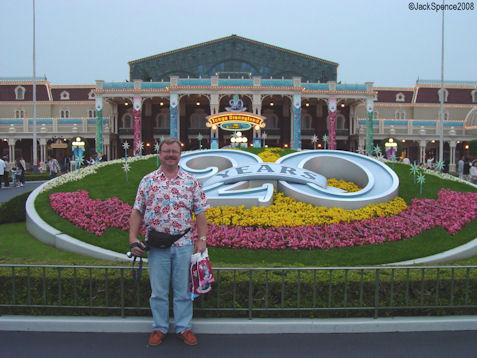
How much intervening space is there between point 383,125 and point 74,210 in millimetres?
38567

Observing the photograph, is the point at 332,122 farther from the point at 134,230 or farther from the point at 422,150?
the point at 134,230

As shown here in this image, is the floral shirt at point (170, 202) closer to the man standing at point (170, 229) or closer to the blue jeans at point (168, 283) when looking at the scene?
the man standing at point (170, 229)

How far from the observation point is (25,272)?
541 centimetres

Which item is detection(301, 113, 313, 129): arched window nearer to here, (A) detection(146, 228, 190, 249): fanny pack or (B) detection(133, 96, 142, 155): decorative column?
(B) detection(133, 96, 142, 155): decorative column

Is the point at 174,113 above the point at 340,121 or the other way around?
the other way around

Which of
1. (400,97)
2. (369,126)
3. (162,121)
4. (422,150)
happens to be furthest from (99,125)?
(400,97)

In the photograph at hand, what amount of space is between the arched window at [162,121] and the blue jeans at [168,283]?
42365mm

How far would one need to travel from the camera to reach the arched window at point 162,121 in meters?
45.8

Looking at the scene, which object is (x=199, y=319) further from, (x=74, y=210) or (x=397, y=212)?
(x=397, y=212)

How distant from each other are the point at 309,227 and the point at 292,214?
0.82 metres

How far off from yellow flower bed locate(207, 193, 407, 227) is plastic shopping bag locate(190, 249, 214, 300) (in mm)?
5474

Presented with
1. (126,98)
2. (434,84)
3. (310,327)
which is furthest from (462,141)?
(310,327)

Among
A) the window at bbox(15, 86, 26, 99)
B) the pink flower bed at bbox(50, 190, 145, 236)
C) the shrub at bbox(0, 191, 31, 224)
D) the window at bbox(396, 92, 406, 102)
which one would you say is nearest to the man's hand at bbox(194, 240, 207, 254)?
the pink flower bed at bbox(50, 190, 145, 236)

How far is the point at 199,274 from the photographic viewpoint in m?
4.65
